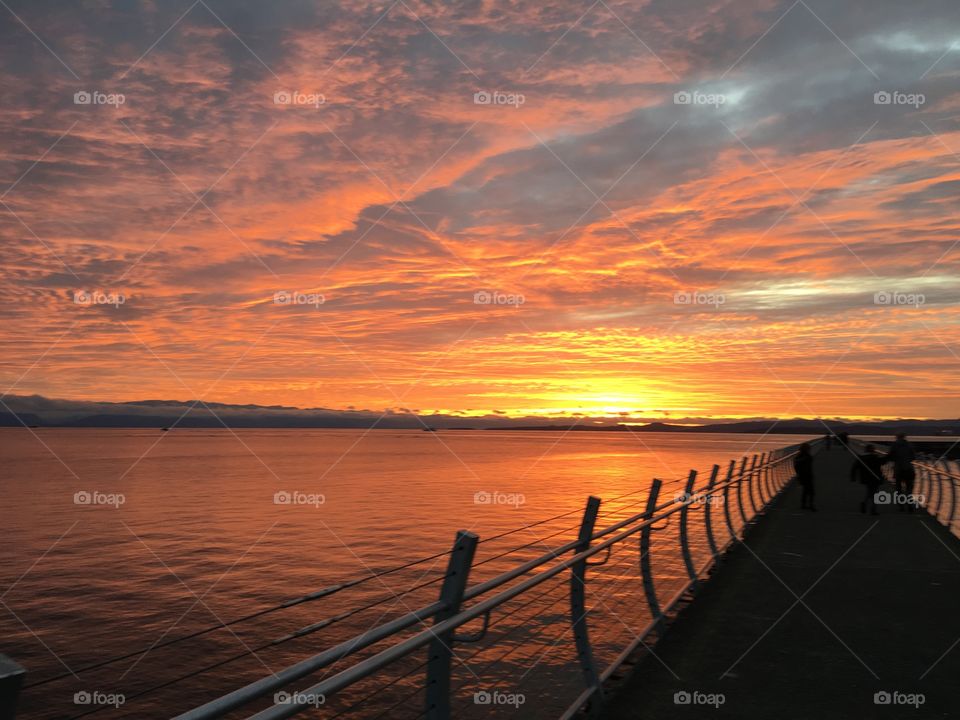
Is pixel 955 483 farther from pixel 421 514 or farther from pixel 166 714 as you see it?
pixel 421 514

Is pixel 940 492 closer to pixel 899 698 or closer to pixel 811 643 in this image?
pixel 811 643

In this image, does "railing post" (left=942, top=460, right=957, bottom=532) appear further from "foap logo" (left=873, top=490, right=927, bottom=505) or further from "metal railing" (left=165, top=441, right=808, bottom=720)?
"metal railing" (left=165, top=441, right=808, bottom=720)

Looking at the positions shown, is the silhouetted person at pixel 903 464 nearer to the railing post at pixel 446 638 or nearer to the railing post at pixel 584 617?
the railing post at pixel 584 617

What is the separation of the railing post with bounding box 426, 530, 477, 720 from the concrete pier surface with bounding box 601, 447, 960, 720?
1892 millimetres

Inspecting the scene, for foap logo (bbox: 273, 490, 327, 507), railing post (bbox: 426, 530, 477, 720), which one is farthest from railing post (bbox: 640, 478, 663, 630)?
foap logo (bbox: 273, 490, 327, 507)

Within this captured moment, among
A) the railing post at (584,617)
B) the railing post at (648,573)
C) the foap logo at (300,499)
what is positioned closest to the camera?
the railing post at (584,617)

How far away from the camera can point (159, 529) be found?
113 feet

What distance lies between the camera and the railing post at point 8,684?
1425mm

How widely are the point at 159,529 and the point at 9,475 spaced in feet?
171

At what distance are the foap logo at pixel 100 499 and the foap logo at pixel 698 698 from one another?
148 feet

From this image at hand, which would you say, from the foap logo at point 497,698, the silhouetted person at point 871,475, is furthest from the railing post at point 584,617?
the silhouetted person at point 871,475

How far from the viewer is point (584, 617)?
18.2ft

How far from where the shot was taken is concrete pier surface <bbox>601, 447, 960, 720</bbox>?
540 centimetres

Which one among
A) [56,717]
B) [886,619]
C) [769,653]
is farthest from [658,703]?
[56,717]
